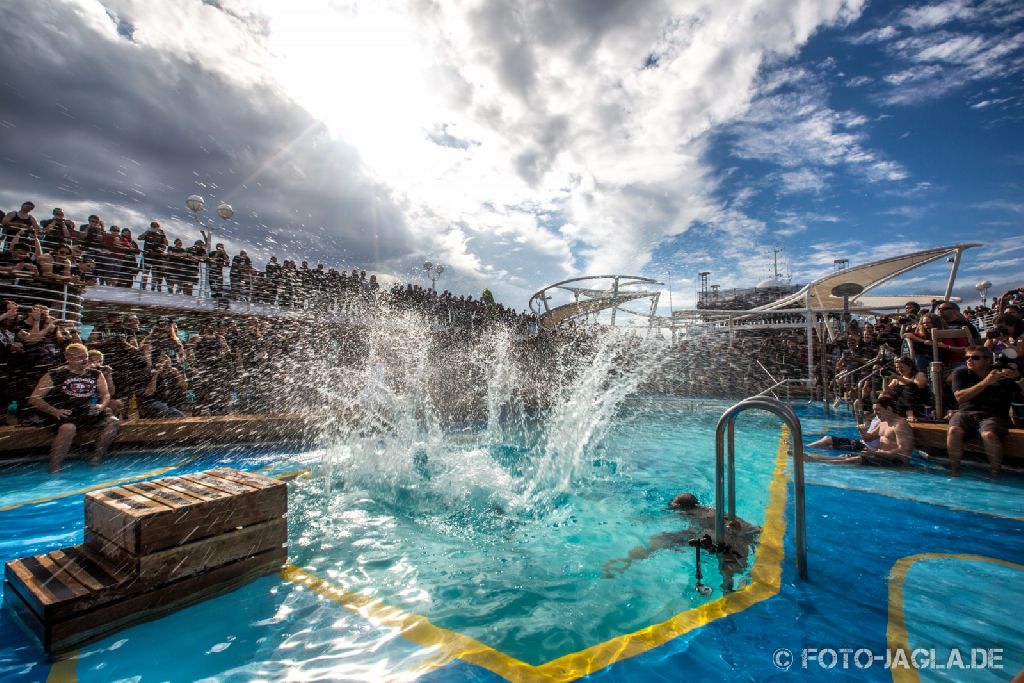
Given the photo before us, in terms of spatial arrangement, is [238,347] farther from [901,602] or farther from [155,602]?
[901,602]

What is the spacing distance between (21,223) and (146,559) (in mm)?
13408

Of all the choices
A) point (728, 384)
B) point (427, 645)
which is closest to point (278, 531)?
point (427, 645)

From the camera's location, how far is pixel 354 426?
10.2 metres

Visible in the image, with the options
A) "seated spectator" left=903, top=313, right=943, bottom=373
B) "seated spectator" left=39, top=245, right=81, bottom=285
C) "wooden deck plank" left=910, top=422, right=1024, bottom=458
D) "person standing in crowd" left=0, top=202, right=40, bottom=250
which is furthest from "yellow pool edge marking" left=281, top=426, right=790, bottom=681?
"person standing in crowd" left=0, top=202, right=40, bottom=250

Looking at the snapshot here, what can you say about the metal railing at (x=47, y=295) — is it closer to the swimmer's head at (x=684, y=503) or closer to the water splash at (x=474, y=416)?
the water splash at (x=474, y=416)

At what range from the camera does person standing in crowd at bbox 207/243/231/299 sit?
52.5 feet

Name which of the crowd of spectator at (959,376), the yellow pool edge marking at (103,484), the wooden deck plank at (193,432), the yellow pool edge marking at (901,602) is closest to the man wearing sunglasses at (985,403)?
the crowd of spectator at (959,376)

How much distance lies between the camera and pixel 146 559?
2939 mm

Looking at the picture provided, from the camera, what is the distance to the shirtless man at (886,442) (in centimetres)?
741

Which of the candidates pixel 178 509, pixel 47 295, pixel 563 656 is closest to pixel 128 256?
pixel 47 295

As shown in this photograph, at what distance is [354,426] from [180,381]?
12.1 ft

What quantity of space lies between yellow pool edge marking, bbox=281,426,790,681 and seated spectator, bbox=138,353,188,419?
7.37 meters

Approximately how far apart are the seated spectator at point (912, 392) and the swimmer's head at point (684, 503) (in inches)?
223

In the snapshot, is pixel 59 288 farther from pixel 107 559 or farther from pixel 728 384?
pixel 728 384
